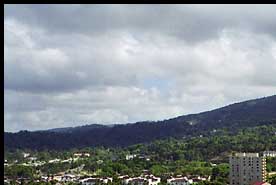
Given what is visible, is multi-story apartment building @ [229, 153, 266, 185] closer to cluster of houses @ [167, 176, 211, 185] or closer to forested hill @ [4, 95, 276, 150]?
cluster of houses @ [167, 176, 211, 185]

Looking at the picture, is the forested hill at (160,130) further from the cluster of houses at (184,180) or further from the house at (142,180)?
the cluster of houses at (184,180)

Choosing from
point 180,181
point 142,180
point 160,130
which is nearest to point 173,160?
point 142,180

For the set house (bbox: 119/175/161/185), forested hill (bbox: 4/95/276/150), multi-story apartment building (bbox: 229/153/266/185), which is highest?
forested hill (bbox: 4/95/276/150)

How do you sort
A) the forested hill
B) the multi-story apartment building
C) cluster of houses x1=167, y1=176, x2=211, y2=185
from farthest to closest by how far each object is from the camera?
the forested hill, cluster of houses x1=167, y1=176, x2=211, y2=185, the multi-story apartment building

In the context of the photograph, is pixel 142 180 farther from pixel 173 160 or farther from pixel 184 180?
pixel 173 160

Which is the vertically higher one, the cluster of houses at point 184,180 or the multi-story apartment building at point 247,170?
the multi-story apartment building at point 247,170

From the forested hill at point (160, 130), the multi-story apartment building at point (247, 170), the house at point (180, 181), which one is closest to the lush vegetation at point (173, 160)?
the multi-story apartment building at point (247, 170)

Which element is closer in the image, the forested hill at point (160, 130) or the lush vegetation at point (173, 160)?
the lush vegetation at point (173, 160)

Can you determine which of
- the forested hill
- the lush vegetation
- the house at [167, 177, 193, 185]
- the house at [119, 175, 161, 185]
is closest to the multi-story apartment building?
the lush vegetation
